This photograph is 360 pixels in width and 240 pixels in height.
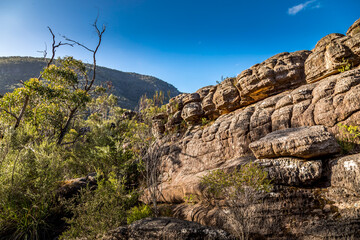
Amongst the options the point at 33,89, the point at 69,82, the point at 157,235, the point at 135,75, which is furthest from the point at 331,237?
the point at 135,75

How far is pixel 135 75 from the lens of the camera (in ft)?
376

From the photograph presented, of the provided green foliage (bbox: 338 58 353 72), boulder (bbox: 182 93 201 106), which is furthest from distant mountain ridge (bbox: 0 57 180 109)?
green foliage (bbox: 338 58 353 72)

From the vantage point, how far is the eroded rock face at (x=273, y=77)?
1177 centimetres

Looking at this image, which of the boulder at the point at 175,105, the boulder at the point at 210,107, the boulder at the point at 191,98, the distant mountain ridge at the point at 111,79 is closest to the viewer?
the boulder at the point at 210,107

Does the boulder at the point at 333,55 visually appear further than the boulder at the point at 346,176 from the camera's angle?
Yes

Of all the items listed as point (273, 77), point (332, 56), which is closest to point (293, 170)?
point (332, 56)

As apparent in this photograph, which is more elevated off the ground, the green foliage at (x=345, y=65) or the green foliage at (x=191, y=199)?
the green foliage at (x=345, y=65)

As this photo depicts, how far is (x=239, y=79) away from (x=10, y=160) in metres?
15.7

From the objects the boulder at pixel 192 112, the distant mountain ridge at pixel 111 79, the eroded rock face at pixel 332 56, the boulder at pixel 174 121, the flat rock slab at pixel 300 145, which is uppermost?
the distant mountain ridge at pixel 111 79

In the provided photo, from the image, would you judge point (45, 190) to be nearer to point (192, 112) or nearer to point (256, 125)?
point (256, 125)

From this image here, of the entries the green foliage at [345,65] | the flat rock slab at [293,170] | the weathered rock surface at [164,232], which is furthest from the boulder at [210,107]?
the weathered rock surface at [164,232]

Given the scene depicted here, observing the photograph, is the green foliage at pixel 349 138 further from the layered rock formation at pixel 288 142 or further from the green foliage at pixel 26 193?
the green foliage at pixel 26 193

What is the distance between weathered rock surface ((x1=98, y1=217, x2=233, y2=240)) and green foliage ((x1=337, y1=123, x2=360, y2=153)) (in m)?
5.83

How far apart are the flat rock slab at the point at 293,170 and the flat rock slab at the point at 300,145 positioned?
0.87 feet
